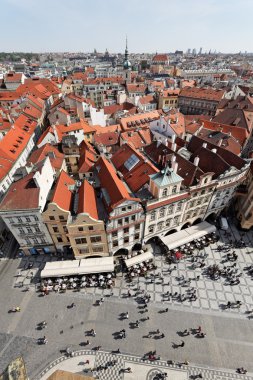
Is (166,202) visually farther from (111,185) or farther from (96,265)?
(96,265)

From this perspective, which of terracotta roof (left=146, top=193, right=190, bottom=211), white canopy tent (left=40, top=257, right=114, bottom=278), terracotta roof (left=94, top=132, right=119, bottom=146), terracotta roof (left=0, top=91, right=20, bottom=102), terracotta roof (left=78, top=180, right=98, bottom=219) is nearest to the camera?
terracotta roof (left=78, top=180, right=98, bottom=219)

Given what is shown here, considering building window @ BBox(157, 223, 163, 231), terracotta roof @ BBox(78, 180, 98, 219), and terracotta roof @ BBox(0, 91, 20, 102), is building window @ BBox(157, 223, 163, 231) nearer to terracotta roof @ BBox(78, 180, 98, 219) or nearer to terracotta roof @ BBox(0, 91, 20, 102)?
terracotta roof @ BBox(78, 180, 98, 219)

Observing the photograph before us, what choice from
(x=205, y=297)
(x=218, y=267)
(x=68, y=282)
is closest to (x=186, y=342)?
(x=205, y=297)

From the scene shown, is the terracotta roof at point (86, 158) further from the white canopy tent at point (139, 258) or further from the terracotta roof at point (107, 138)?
the white canopy tent at point (139, 258)

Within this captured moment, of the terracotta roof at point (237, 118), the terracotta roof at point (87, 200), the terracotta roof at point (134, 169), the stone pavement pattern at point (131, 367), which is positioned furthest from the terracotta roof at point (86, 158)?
the terracotta roof at point (237, 118)

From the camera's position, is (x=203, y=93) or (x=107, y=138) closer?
(x=107, y=138)

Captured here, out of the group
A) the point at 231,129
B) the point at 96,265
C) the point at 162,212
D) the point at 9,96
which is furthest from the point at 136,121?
the point at 9,96

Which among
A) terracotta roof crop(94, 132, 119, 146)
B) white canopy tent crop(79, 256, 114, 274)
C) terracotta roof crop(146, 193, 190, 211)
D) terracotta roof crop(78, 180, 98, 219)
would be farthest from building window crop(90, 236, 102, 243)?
terracotta roof crop(94, 132, 119, 146)
